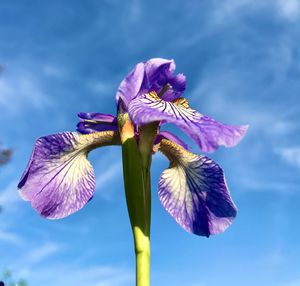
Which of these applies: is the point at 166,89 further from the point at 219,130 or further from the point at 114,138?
the point at 219,130

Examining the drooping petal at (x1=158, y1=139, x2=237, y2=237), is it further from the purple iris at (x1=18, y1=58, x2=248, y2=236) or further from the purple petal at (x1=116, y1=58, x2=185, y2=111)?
the purple petal at (x1=116, y1=58, x2=185, y2=111)

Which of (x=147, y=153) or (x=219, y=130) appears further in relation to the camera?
(x=147, y=153)

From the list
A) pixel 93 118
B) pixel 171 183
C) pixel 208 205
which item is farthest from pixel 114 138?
pixel 208 205

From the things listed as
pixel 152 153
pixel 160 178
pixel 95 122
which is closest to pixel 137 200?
pixel 152 153

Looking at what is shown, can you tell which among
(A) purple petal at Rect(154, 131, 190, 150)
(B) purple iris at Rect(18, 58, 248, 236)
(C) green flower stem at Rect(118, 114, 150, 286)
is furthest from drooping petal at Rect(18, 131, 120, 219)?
(C) green flower stem at Rect(118, 114, 150, 286)

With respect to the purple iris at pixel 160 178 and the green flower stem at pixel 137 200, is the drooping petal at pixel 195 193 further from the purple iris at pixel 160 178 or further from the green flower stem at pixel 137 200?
the green flower stem at pixel 137 200

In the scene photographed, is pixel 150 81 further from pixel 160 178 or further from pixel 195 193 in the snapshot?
pixel 195 193

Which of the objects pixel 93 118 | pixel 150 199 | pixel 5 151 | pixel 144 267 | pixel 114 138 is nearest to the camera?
pixel 144 267
